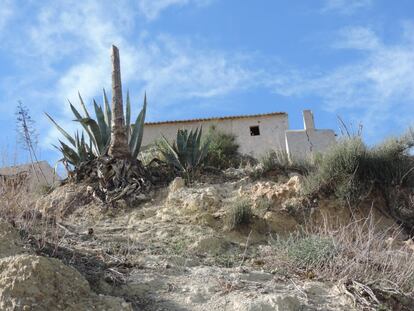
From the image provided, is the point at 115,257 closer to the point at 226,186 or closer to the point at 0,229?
the point at 0,229

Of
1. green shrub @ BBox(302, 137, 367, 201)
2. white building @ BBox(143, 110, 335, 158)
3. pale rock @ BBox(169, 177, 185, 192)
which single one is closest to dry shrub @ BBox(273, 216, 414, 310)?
green shrub @ BBox(302, 137, 367, 201)

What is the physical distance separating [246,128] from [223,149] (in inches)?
165

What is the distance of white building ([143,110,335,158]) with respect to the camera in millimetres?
21500

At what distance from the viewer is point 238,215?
7641 millimetres

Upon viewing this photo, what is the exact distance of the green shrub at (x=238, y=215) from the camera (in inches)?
300

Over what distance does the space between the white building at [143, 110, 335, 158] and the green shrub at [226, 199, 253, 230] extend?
526 inches

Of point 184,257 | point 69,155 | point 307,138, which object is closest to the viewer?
point 184,257

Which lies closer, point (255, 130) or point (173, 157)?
point (173, 157)

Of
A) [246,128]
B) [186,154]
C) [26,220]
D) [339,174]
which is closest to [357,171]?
[339,174]

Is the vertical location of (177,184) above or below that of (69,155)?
below

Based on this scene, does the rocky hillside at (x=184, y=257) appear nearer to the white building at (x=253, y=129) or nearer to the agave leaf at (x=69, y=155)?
the agave leaf at (x=69, y=155)

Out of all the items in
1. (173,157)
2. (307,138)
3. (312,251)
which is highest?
(307,138)

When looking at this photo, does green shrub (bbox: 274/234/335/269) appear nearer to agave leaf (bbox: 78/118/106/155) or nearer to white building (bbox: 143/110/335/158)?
agave leaf (bbox: 78/118/106/155)

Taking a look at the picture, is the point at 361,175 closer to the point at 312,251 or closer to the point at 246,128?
the point at 312,251
